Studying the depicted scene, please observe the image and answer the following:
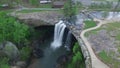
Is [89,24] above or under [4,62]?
above

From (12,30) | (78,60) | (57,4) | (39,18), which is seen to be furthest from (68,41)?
(57,4)

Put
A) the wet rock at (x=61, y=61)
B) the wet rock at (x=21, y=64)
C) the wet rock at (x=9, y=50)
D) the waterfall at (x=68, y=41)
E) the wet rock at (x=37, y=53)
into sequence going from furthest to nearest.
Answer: the waterfall at (x=68, y=41)
the wet rock at (x=37, y=53)
the wet rock at (x=61, y=61)
the wet rock at (x=21, y=64)
the wet rock at (x=9, y=50)

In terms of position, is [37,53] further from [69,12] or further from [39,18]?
[69,12]

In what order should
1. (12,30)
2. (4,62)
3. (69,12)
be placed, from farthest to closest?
(69,12) < (12,30) < (4,62)

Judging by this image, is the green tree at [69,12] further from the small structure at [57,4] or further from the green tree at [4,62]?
the green tree at [4,62]

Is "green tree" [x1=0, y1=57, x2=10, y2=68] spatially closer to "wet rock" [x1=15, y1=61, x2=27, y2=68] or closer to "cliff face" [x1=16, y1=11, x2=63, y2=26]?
"wet rock" [x1=15, y1=61, x2=27, y2=68]

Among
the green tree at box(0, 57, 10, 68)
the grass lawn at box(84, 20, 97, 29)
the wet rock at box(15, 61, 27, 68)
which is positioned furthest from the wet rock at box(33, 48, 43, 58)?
the grass lawn at box(84, 20, 97, 29)

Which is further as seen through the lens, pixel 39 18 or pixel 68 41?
pixel 39 18

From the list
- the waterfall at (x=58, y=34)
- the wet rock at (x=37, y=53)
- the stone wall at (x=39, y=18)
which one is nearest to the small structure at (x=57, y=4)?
the stone wall at (x=39, y=18)

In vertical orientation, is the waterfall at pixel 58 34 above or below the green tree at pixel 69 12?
below
